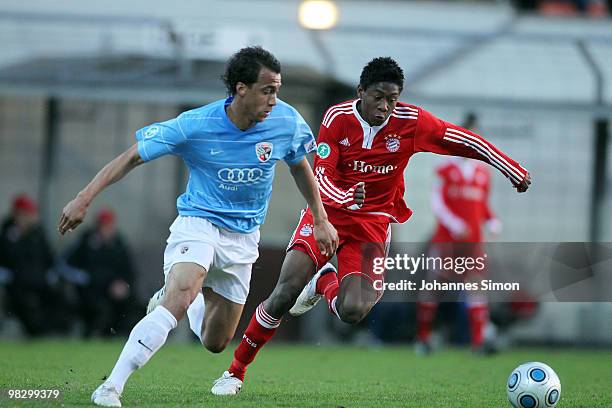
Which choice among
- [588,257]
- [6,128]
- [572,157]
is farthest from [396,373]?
[6,128]

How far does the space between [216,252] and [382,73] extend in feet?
5.20

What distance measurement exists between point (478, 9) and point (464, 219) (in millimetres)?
6802

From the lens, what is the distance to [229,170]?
667 centimetres

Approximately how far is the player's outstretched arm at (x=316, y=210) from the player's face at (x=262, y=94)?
397 millimetres

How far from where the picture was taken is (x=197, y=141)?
6.52 meters

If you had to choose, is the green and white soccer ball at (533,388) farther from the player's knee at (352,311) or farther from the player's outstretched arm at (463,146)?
the player's outstretched arm at (463,146)

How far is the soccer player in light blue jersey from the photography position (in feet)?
20.7

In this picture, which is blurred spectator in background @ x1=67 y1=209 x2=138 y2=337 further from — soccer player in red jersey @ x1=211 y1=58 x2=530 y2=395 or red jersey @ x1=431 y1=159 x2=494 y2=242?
soccer player in red jersey @ x1=211 y1=58 x2=530 y2=395

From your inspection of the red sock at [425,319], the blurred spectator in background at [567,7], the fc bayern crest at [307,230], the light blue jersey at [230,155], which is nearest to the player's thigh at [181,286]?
the light blue jersey at [230,155]

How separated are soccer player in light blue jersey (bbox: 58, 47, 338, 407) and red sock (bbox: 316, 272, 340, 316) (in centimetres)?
77

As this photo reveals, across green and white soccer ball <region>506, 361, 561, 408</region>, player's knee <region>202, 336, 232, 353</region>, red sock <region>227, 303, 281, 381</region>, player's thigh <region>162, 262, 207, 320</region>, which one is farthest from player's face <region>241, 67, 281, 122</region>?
green and white soccer ball <region>506, 361, 561, 408</region>

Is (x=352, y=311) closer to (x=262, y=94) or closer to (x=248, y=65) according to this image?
(x=262, y=94)

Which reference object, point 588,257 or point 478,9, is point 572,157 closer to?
point 588,257

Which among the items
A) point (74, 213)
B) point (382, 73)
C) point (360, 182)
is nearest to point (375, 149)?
point (360, 182)
